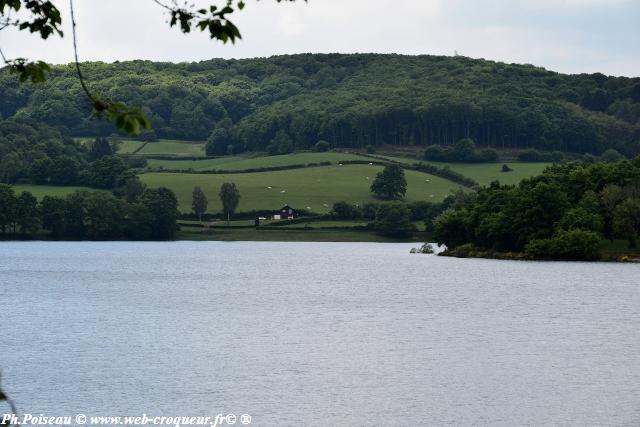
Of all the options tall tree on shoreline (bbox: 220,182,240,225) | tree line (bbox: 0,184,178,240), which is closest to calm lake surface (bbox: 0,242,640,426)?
tree line (bbox: 0,184,178,240)

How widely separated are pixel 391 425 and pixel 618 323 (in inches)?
1423

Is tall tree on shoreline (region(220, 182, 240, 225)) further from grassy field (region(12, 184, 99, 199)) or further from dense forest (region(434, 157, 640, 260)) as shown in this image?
dense forest (region(434, 157, 640, 260))

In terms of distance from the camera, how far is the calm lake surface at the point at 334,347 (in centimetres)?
4047

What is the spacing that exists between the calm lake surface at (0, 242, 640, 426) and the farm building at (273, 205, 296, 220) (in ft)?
253

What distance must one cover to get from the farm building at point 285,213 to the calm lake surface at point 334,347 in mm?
77012

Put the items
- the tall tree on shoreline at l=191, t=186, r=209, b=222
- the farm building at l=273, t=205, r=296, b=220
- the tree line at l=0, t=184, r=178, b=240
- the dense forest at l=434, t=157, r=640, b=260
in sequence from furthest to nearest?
the farm building at l=273, t=205, r=296, b=220
the tall tree on shoreline at l=191, t=186, r=209, b=222
the tree line at l=0, t=184, r=178, b=240
the dense forest at l=434, t=157, r=640, b=260

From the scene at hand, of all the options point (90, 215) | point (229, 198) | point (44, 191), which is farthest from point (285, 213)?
point (44, 191)

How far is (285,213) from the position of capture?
19038 centimetres

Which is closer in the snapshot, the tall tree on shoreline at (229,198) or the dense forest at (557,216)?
the dense forest at (557,216)

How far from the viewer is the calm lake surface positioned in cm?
4047

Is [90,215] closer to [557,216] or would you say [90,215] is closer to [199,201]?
[199,201]

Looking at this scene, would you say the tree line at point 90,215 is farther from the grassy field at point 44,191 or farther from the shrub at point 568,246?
the shrub at point 568,246

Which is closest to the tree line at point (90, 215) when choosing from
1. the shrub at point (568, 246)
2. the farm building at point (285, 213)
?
the farm building at point (285, 213)

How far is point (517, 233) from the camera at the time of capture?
12500cm
